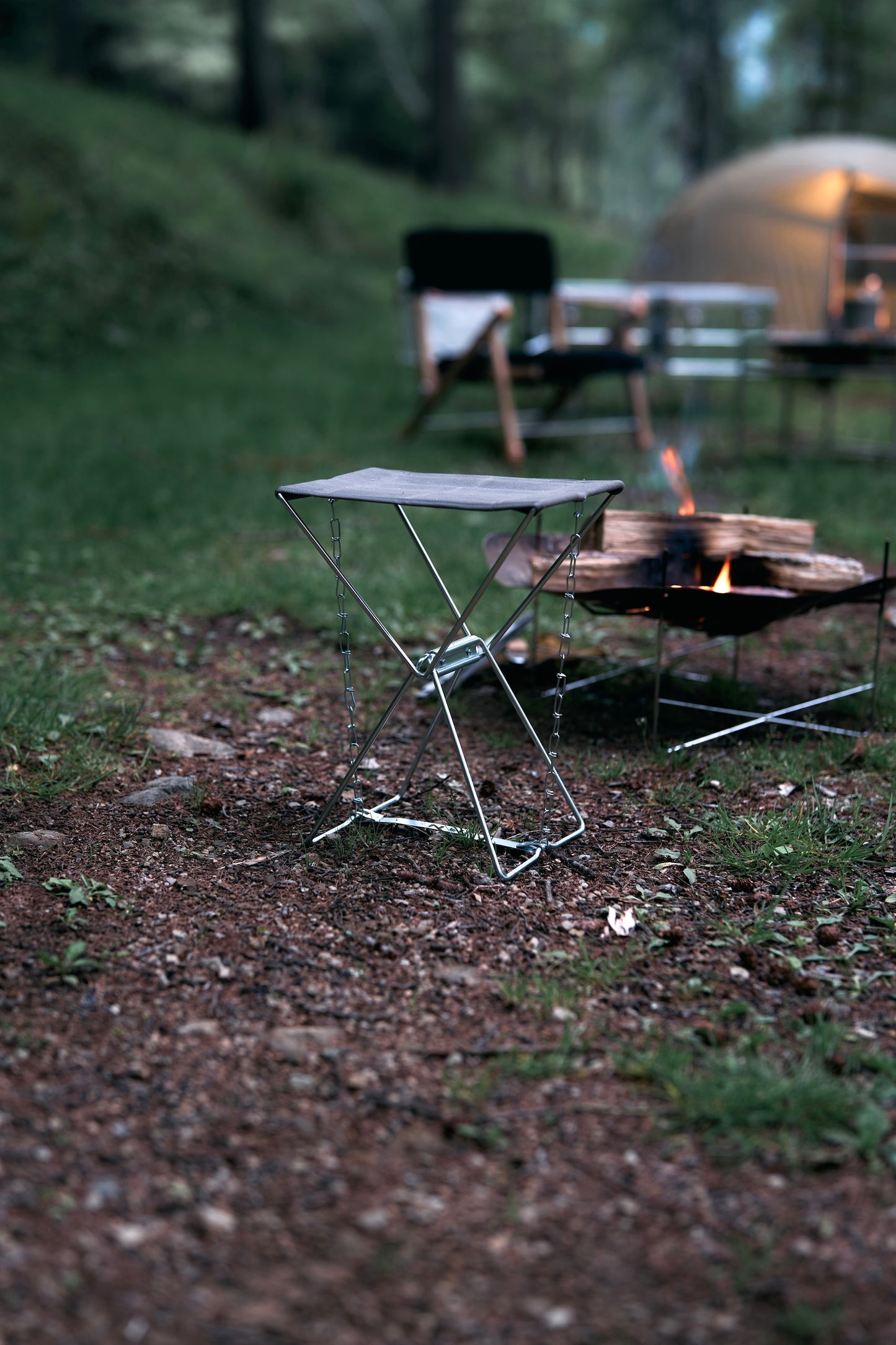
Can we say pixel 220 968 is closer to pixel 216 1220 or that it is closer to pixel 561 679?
pixel 216 1220

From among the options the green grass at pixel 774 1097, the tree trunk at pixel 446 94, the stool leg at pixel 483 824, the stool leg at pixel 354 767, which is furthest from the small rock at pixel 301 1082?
the tree trunk at pixel 446 94

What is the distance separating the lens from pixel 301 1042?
5.83 ft

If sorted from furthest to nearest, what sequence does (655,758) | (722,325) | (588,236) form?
1. (588,236)
2. (722,325)
3. (655,758)

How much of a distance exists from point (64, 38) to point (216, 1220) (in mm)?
18877

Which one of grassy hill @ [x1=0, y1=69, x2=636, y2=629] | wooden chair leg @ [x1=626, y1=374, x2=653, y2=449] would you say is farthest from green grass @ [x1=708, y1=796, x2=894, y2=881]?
wooden chair leg @ [x1=626, y1=374, x2=653, y2=449]

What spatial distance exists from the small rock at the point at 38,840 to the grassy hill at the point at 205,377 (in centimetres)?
150

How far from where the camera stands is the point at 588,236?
19.9 meters

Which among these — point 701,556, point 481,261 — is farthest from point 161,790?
point 481,261

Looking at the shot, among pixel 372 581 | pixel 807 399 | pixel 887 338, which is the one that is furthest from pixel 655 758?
pixel 807 399

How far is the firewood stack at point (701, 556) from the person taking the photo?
285cm

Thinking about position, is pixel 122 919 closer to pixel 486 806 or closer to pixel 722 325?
pixel 486 806

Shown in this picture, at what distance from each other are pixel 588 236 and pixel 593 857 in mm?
19147

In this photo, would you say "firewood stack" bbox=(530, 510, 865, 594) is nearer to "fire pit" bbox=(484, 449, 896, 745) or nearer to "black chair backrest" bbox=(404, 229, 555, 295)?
"fire pit" bbox=(484, 449, 896, 745)

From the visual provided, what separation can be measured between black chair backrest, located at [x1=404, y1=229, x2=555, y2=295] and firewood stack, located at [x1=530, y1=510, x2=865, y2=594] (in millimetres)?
4123
